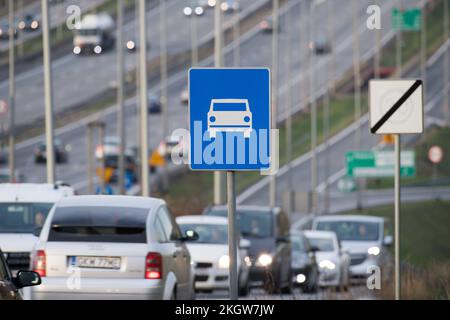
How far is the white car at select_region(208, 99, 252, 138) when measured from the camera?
11.7m

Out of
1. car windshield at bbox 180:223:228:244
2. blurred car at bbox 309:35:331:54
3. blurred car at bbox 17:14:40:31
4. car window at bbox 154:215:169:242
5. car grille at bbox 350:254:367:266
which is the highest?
blurred car at bbox 17:14:40:31

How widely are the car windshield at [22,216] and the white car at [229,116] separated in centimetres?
1052

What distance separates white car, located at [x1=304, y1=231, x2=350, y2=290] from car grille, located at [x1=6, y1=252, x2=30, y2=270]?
10.3 meters

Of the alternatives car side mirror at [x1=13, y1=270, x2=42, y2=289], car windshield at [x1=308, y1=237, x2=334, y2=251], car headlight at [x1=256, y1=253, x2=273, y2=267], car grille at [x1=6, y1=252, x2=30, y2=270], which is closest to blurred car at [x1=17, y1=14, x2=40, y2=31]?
car windshield at [x1=308, y1=237, x2=334, y2=251]

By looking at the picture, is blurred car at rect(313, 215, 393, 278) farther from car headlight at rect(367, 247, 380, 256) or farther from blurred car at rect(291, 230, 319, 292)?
blurred car at rect(291, 230, 319, 292)

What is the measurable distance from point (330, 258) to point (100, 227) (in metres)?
16.1

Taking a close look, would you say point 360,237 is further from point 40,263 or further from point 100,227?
point 40,263

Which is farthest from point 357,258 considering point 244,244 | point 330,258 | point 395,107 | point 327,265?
point 395,107

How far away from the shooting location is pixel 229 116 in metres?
11.8

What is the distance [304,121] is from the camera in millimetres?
86688

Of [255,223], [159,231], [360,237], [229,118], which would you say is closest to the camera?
[229,118]
